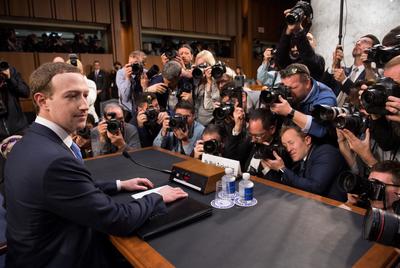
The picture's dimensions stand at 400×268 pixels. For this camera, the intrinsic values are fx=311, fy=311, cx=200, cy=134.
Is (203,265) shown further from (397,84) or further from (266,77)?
(266,77)

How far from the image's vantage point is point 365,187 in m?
1.12

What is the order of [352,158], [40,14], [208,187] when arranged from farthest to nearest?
[40,14]
[352,158]
[208,187]

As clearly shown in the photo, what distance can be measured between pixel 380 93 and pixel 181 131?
4.31 ft

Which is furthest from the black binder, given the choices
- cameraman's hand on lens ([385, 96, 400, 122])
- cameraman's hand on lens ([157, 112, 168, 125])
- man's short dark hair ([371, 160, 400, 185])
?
cameraman's hand on lens ([157, 112, 168, 125])

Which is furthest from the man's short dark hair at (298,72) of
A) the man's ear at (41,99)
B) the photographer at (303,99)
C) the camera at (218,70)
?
the man's ear at (41,99)

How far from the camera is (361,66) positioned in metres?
2.62

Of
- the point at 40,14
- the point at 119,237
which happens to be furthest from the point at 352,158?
the point at 40,14

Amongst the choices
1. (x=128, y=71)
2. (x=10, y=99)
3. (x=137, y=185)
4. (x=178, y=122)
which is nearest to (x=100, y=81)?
(x=10, y=99)

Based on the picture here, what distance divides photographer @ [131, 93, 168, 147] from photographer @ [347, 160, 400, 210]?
55.0 inches

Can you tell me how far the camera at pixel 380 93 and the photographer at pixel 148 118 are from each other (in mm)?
1355

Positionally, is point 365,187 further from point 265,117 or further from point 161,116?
point 161,116

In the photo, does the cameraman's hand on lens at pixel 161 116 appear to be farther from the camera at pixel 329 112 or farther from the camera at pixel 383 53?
the camera at pixel 383 53

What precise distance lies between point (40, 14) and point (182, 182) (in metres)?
5.69

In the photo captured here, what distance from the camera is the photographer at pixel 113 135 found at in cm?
225
